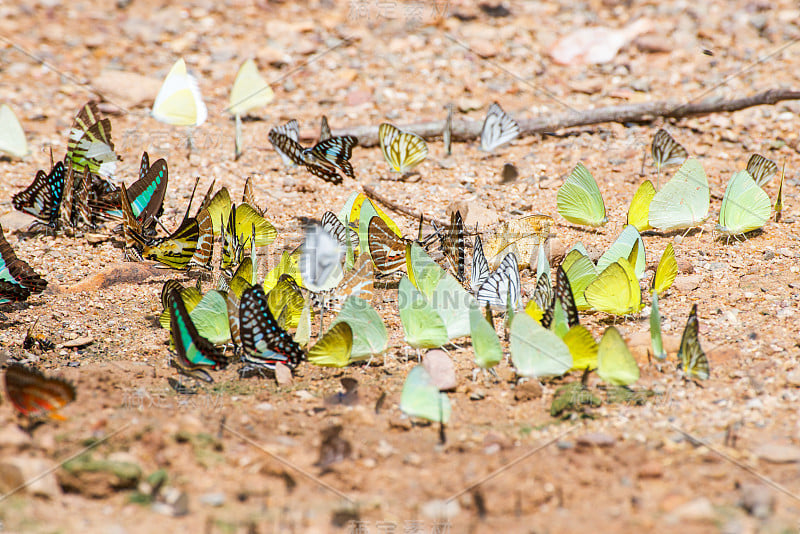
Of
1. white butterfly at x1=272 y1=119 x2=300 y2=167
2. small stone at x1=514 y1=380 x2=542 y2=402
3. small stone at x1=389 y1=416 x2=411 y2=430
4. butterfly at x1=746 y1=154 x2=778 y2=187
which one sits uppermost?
white butterfly at x1=272 y1=119 x2=300 y2=167

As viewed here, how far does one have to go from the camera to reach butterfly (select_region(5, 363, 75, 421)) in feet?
8.25

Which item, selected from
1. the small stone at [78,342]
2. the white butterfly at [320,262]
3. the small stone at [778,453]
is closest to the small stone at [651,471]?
the small stone at [778,453]

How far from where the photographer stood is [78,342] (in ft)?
12.2

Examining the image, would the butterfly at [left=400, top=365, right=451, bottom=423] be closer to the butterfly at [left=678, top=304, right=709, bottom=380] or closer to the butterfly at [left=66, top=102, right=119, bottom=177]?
the butterfly at [left=678, top=304, right=709, bottom=380]

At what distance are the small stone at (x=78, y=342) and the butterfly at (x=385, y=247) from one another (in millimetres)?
1735

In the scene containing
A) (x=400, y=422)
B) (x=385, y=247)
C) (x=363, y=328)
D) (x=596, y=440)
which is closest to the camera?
(x=596, y=440)

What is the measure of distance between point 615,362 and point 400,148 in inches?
115

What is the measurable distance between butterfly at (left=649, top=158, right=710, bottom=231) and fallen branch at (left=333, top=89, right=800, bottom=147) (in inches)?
64.0

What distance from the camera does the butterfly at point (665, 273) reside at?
12.4ft

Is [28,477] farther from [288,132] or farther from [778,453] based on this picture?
[288,132]

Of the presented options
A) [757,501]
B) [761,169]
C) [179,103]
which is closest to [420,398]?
[757,501]

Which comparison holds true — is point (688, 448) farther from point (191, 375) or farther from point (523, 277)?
point (191, 375)

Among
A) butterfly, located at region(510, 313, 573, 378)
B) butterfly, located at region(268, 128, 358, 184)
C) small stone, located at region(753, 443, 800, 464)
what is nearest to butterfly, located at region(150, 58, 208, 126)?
butterfly, located at region(268, 128, 358, 184)

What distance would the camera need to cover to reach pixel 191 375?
10.7 feet
